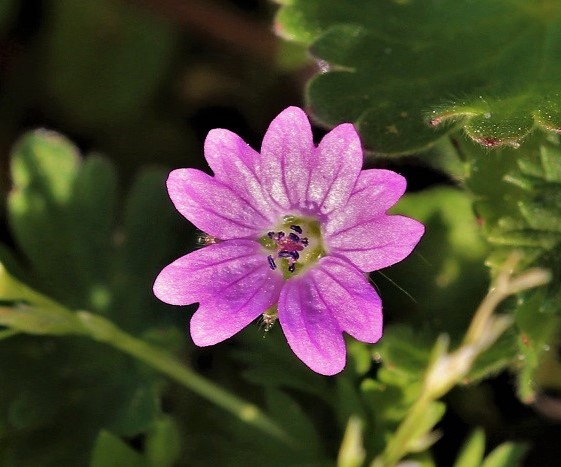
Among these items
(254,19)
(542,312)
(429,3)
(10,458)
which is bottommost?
(10,458)

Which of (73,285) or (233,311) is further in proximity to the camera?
(73,285)

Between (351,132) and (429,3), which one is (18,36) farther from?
(351,132)

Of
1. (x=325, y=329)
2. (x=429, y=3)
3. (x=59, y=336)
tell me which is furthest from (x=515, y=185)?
(x=59, y=336)

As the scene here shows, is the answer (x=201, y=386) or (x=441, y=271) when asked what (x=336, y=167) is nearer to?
(x=201, y=386)

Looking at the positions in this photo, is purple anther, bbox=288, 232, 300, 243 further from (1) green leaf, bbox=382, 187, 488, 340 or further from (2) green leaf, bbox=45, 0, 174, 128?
(2) green leaf, bbox=45, 0, 174, 128

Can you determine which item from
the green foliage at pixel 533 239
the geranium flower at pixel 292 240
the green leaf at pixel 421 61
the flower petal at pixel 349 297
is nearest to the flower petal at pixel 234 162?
the geranium flower at pixel 292 240

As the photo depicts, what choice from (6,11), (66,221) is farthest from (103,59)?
(66,221)
